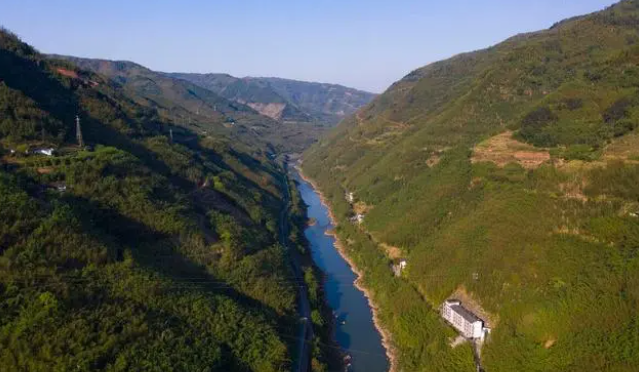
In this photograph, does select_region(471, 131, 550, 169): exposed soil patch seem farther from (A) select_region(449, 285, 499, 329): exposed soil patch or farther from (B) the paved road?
(B) the paved road

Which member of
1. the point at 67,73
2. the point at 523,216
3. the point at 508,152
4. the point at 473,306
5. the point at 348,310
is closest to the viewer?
the point at 473,306

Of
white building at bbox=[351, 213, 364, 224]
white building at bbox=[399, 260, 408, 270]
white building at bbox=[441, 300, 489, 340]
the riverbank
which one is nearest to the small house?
white building at bbox=[399, 260, 408, 270]

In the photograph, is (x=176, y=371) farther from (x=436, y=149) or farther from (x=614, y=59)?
(x=614, y=59)

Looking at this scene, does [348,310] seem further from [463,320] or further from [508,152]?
[508,152]

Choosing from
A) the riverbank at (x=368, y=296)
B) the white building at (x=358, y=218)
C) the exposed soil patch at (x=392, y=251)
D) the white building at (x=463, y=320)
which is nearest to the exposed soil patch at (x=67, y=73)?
the riverbank at (x=368, y=296)

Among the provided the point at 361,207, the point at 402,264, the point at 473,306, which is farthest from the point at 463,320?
the point at 361,207

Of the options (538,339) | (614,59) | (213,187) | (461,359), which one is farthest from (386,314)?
(614,59)

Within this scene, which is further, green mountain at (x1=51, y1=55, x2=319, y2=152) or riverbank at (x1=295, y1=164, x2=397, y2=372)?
green mountain at (x1=51, y1=55, x2=319, y2=152)
